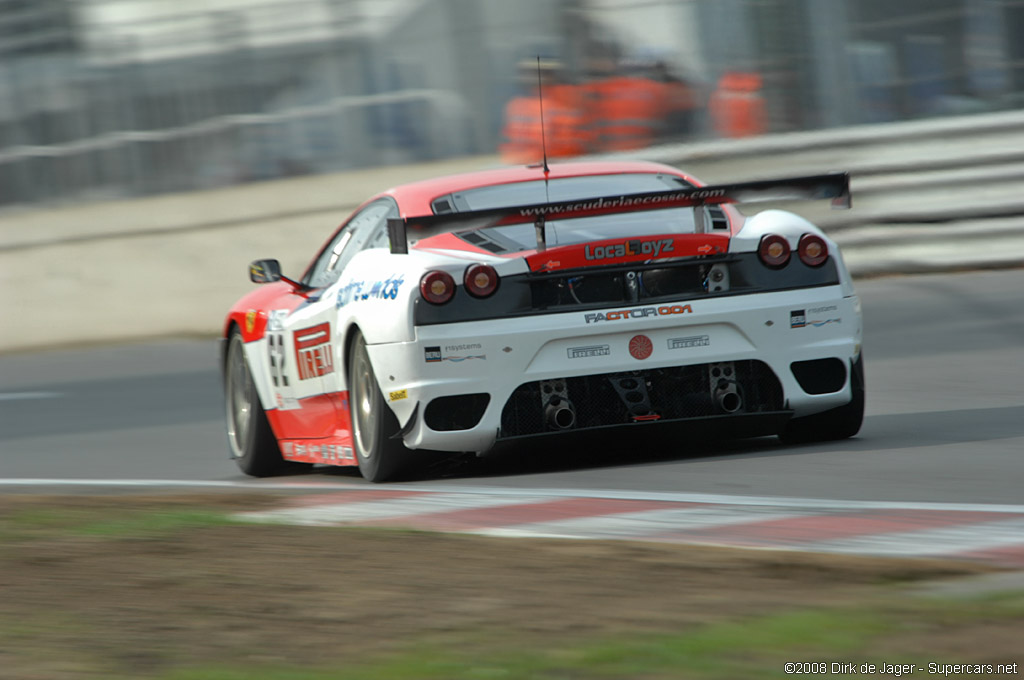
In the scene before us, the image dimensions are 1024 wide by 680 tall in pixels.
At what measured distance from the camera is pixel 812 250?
262 inches

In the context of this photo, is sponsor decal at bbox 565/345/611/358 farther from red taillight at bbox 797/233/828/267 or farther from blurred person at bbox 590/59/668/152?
blurred person at bbox 590/59/668/152

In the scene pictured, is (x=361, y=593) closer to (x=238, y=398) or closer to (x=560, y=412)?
(x=560, y=412)

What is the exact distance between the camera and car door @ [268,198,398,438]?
7191 mm

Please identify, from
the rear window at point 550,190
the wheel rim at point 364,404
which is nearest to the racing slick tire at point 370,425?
the wheel rim at point 364,404

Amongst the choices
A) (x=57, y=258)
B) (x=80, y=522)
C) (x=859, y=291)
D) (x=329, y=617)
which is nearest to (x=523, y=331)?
(x=80, y=522)

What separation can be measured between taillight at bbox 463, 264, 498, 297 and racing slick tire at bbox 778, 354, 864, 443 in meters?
1.46

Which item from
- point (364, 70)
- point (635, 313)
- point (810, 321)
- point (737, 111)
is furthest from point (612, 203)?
point (364, 70)

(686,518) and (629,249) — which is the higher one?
(629,249)

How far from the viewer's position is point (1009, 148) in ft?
46.3

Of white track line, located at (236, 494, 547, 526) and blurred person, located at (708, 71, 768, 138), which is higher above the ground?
blurred person, located at (708, 71, 768, 138)

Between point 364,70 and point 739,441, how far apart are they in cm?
961

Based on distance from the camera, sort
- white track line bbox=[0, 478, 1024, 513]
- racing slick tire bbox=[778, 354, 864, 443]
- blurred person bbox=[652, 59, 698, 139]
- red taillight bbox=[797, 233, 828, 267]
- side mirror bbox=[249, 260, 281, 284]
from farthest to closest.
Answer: blurred person bbox=[652, 59, 698, 139], side mirror bbox=[249, 260, 281, 284], racing slick tire bbox=[778, 354, 864, 443], red taillight bbox=[797, 233, 828, 267], white track line bbox=[0, 478, 1024, 513]

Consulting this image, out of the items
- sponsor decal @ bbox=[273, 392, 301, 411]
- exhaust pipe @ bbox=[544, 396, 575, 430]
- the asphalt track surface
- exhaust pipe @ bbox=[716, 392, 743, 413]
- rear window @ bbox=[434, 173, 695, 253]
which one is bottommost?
the asphalt track surface

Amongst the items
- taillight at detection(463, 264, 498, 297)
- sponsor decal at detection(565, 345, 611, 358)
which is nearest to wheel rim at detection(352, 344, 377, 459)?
taillight at detection(463, 264, 498, 297)
